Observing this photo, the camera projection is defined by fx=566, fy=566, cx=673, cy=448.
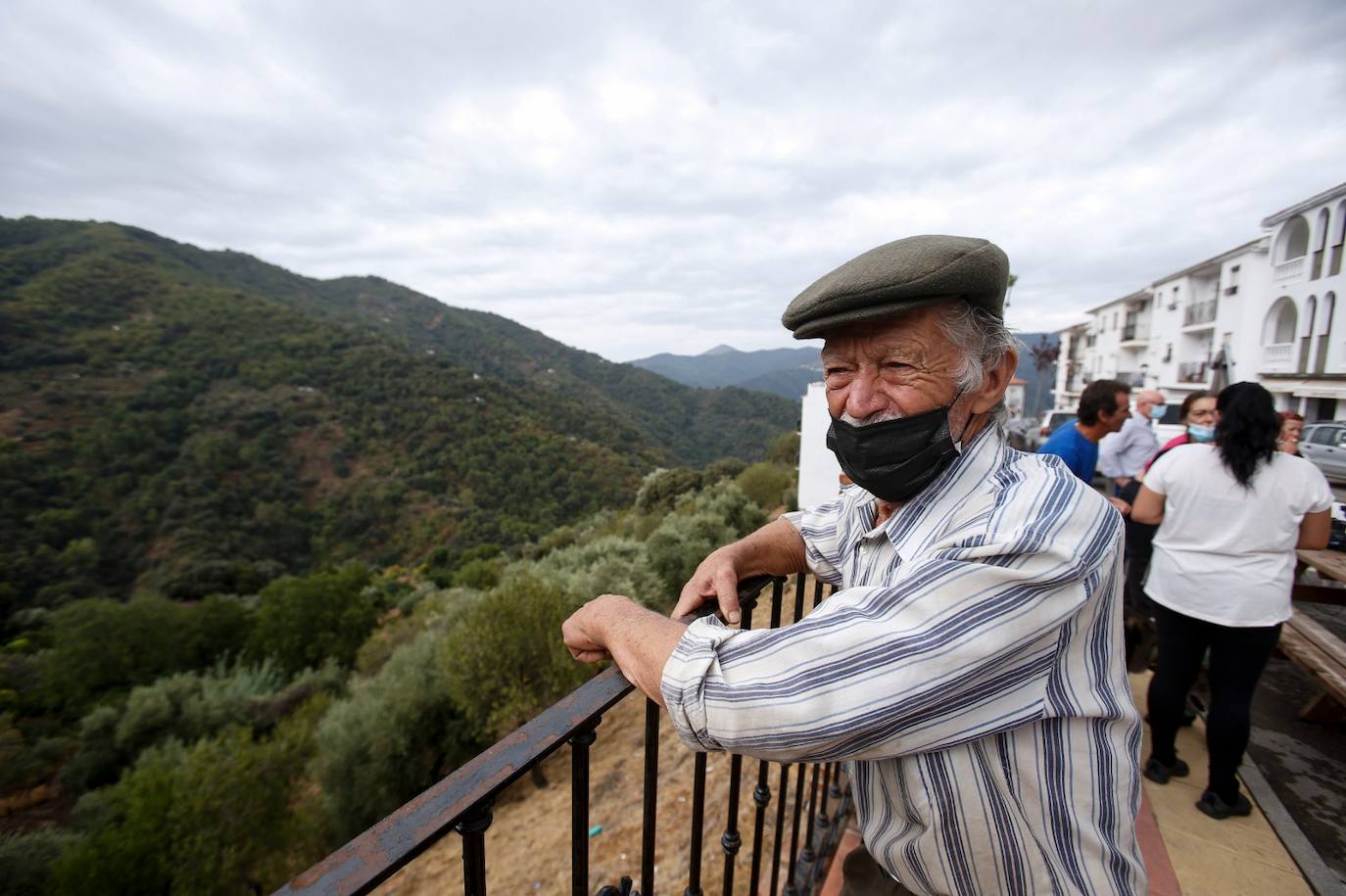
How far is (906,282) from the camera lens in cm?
102

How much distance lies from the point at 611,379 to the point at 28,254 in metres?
75.6

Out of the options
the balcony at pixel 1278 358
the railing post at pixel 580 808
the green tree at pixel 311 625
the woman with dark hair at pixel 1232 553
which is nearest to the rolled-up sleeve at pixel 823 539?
the railing post at pixel 580 808

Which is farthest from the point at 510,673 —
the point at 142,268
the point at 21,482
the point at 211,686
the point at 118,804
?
the point at 142,268

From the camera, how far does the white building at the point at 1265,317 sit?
56.2 feet

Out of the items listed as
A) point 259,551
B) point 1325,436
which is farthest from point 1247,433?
point 259,551

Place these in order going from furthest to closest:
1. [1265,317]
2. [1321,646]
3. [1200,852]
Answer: [1265,317] → [1321,646] → [1200,852]

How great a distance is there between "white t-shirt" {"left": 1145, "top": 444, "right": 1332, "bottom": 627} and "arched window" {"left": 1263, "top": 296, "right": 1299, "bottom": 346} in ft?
83.7

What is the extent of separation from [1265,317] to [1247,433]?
88.3 feet

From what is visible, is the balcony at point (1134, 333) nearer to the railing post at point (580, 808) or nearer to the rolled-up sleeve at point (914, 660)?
the rolled-up sleeve at point (914, 660)

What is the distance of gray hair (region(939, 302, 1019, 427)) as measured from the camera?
1.10 meters

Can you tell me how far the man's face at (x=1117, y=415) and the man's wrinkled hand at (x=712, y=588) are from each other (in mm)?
3689

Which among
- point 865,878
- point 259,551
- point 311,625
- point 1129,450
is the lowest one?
point 259,551

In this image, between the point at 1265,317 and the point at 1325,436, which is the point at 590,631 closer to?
the point at 1325,436

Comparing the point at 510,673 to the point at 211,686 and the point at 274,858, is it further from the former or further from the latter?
the point at 211,686
